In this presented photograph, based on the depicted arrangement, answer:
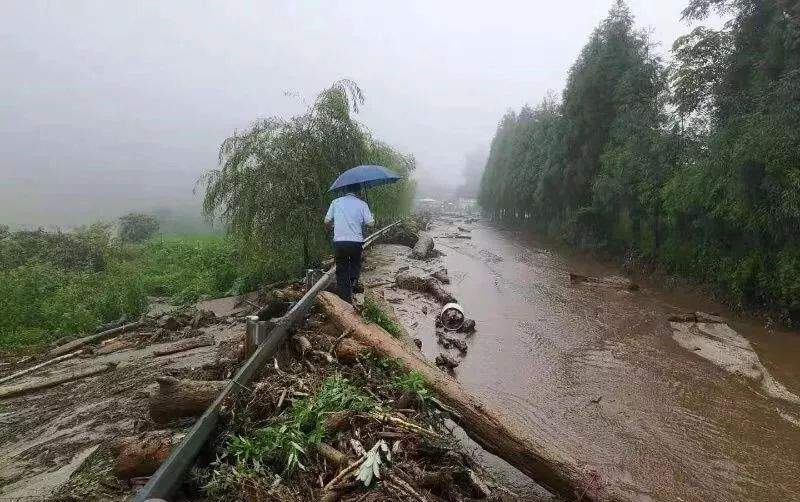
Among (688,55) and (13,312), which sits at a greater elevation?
(688,55)

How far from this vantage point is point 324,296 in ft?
19.8

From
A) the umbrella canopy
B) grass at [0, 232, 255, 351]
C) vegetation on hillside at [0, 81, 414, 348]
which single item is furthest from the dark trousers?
grass at [0, 232, 255, 351]

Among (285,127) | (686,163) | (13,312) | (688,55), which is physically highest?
(688,55)

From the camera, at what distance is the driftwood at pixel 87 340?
8797 millimetres

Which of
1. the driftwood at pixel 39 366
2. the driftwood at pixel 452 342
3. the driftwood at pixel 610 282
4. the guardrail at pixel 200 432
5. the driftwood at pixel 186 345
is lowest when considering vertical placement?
the driftwood at pixel 610 282

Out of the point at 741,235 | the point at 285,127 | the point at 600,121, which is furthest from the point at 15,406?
the point at 600,121

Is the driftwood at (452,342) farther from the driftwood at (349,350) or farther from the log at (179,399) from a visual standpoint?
the log at (179,399)

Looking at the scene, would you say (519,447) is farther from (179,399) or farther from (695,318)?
(695,318)

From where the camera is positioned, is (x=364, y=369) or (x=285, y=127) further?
(x=285, y=127)

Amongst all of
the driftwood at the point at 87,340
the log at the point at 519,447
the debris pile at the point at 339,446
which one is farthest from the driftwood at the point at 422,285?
the debris pile at the point at 339,446

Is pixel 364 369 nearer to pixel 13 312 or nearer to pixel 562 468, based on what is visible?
pixel 562 468

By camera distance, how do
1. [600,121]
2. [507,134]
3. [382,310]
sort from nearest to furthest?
1. [382,310]
2. [600,121]
3. [507,134]

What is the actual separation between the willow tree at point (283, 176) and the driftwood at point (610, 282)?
9.78 meters

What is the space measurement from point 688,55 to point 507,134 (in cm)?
4156
